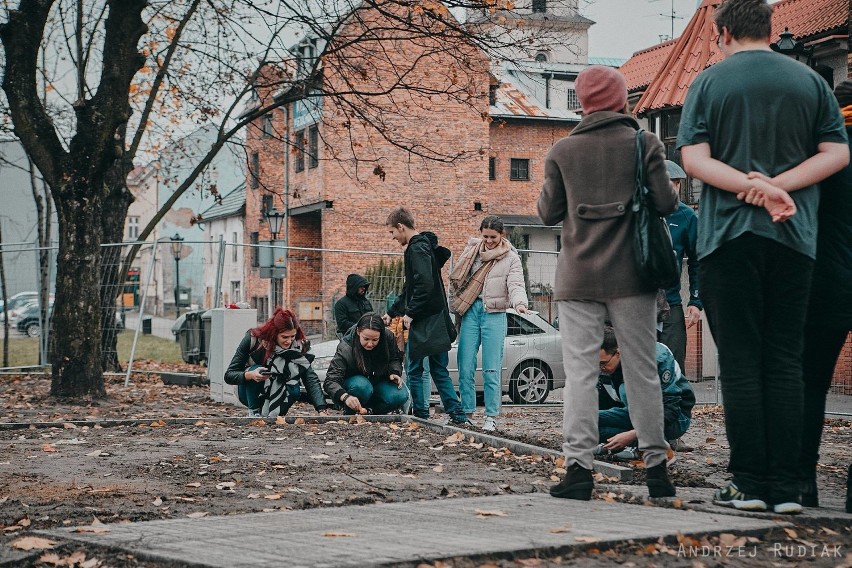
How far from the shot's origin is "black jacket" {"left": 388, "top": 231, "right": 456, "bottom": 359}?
33.6ft

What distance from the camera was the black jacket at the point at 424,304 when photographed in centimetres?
1023

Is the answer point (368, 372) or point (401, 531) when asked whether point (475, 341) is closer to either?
point (368, 372)

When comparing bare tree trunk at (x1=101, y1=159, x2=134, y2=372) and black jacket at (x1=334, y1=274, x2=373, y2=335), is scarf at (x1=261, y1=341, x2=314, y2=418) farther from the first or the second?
bare tree trunk at (x1=101, y1=159, x2=134, y2=372)

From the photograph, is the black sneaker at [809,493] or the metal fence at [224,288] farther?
the metal fence at [224,288]

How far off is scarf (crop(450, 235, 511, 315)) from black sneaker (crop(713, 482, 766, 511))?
5264 mm

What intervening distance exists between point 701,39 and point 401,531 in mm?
24791

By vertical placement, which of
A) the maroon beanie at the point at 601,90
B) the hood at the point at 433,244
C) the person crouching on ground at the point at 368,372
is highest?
the maroon beanie at the point at 601,90

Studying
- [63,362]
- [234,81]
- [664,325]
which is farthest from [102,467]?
[234,81]

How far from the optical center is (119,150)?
47.5 ft

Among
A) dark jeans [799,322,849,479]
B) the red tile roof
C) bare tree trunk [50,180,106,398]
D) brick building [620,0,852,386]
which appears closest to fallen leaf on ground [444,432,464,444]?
dark jeans [799,322,849,479]

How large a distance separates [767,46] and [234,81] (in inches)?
729

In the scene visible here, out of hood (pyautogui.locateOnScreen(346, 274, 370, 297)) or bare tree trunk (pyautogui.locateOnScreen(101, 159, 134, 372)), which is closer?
hood (pyautogui.locateOnScreen(346, 274, 370, 297))

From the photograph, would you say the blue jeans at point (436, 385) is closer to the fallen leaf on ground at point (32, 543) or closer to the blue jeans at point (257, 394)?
the blue jeans at point (257, 394)

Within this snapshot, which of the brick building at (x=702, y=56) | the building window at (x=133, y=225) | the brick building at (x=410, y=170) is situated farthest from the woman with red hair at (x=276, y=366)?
the building window at (x=133, y=225)
